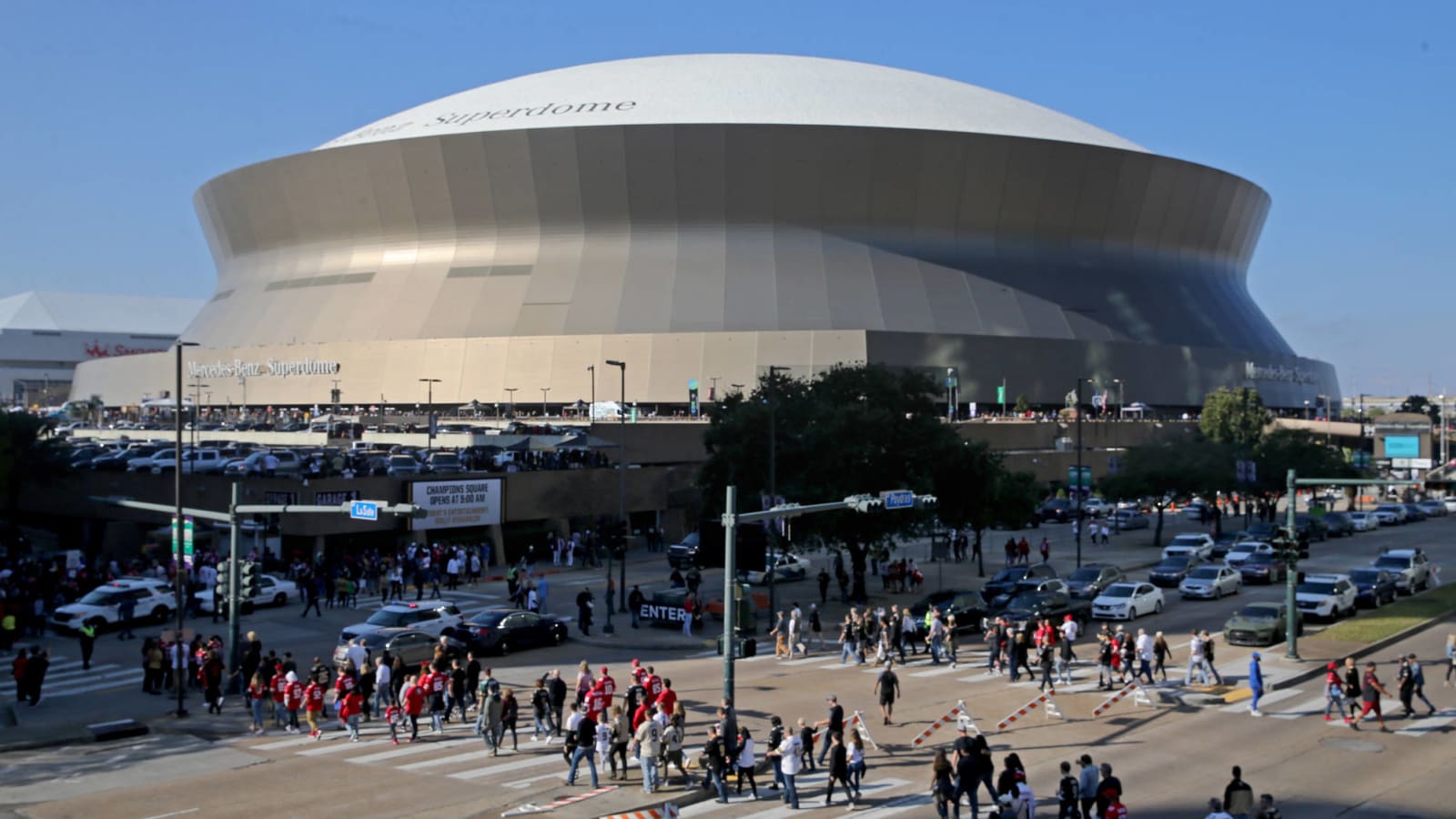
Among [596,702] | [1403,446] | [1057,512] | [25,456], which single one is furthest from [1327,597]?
[1403,446]

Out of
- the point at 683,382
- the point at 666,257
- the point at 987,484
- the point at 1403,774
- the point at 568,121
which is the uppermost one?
the point at 568,121

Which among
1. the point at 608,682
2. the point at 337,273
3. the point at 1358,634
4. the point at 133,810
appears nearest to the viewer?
the point at 133,810

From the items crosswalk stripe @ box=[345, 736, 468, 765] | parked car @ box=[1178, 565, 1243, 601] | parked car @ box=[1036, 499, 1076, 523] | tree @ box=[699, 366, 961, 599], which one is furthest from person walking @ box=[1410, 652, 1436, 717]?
parked car @ box=[1036, 499, 1076, 523]

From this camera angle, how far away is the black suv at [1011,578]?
1512 inches

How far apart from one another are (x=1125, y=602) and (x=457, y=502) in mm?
24072

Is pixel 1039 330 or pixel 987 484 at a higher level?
pixel 1039 330

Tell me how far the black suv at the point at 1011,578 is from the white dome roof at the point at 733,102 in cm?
5281

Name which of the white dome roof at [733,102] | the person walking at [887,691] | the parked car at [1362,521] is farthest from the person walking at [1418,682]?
the white dome roof at [733,102]

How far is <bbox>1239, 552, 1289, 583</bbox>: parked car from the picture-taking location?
43.7 metres

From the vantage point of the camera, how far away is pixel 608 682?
22.5m

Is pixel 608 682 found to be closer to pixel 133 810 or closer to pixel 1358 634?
pixel 133 810

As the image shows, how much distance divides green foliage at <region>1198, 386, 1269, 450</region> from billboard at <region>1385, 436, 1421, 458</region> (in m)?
16.8

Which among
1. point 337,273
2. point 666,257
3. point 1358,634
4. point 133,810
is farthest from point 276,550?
point 337,273

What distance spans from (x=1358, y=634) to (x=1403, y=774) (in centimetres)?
1370
